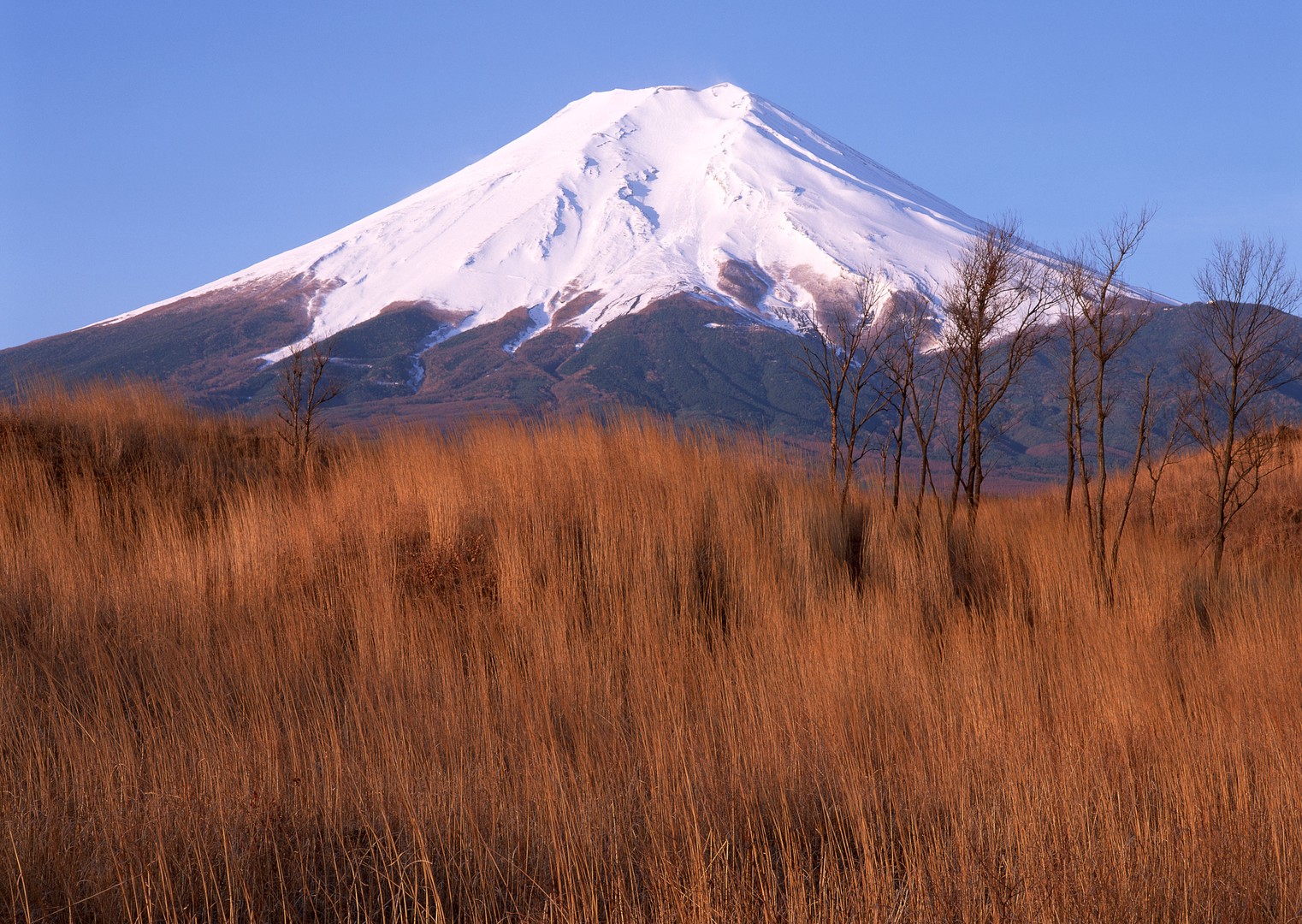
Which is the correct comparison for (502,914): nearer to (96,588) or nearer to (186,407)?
(96,588)

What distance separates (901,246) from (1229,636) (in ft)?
408

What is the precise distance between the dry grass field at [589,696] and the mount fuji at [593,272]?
338 feet

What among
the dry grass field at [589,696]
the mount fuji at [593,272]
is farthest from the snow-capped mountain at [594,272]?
the dry grass field at [589,696]

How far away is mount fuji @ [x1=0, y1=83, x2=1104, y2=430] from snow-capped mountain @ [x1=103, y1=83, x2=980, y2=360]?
0.38 m

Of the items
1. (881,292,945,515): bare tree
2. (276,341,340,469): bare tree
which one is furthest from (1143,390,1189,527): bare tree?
(276,341,340,469): bare tree

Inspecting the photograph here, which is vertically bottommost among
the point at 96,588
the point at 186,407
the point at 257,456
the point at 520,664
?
the point at 520,664

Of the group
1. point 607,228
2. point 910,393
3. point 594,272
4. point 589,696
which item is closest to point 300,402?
point 589,696

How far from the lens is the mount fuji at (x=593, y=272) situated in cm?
12250

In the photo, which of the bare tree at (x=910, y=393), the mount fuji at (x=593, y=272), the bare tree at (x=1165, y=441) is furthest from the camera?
the mount fuji at (x=593, y=272)

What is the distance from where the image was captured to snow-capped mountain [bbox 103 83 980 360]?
462ft

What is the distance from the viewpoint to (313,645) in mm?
4828

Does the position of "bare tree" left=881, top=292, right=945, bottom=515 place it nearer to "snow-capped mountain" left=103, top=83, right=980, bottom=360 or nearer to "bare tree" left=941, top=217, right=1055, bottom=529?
"bare tree" left=941, top=217, right=1055, bottom=529

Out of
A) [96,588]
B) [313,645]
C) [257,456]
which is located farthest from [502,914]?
[257,456]

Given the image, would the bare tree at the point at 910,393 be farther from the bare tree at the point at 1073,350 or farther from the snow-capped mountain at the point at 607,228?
the snow-capped mountain at the point at 607,228
